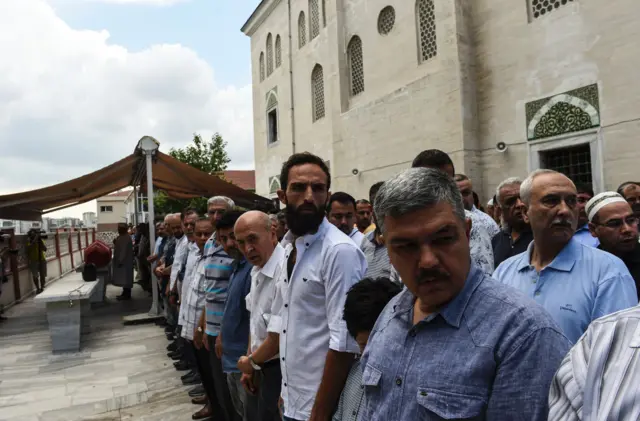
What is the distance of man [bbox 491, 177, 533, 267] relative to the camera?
9.30ft

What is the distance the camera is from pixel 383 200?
1.10 metres

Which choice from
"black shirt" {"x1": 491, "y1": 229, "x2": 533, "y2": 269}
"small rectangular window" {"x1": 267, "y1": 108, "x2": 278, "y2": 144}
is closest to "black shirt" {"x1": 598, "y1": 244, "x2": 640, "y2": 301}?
"black shirt" {"x1": 491, "y1": 229, "x2": 533, "y2": 269}

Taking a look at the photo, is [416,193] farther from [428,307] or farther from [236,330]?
[236,330]

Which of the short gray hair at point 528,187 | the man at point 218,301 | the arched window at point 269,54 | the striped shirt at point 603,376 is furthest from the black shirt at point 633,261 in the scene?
the arched window at point 269,54

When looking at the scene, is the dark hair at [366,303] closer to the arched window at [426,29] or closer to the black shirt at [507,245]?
the black shirt at [507,245]

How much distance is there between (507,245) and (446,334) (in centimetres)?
226

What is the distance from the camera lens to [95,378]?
5066 millimetres

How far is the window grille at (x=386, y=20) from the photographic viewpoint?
443 inches

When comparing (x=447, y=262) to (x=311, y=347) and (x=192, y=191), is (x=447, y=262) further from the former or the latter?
(x=192, y=191)

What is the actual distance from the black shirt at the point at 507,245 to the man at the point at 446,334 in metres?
1.88

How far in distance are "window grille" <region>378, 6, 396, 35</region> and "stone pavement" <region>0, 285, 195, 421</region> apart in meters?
8.73

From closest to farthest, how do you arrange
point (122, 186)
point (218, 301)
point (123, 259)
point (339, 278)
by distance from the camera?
point (339, 278)
point (218, 301)
point (123, 259)
point (122, 186)

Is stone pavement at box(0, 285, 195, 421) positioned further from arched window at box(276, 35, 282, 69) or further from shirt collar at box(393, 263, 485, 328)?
arched window at box(276, 35, 282, 69)

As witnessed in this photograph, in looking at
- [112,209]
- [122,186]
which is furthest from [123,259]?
[112,209]
